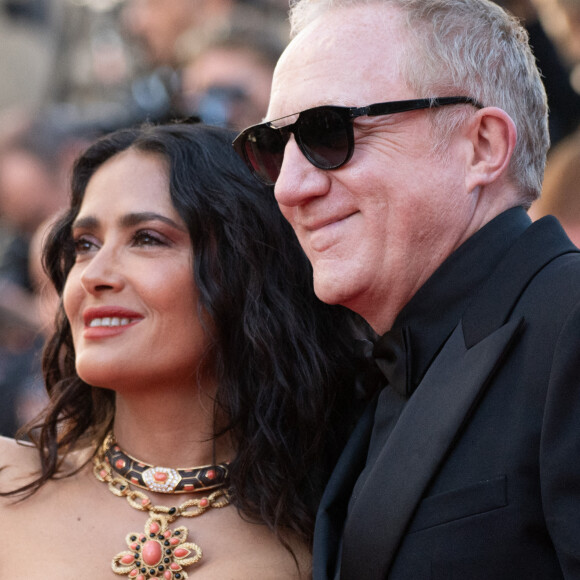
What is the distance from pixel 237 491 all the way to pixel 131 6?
15.4 feet

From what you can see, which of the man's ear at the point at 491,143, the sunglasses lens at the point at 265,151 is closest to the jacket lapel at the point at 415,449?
the man's ear at the point at 491,143

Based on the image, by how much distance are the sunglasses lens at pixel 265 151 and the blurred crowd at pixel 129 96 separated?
3.72 feet

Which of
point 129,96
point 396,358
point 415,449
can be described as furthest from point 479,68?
point 129,96

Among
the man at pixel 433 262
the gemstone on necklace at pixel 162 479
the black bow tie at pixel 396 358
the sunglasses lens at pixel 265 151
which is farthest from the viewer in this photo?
the gemstone on necklace at pixel 162 479

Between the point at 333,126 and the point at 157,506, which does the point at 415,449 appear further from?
the point at 157,506

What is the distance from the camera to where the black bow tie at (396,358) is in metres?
2.22

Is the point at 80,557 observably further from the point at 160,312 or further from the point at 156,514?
the point at 160,312

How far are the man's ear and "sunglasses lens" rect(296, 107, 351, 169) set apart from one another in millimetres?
317

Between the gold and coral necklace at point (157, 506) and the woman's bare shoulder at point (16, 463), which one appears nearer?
the gold and coral necklace at point (157, 506)

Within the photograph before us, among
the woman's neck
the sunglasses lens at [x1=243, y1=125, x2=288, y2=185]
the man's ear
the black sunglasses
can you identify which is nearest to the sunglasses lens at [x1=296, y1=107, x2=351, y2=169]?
the black sunglasses

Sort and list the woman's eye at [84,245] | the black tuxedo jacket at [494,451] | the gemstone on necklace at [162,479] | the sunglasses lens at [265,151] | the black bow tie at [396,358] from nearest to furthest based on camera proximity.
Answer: the black tuxedo jacket at [494,451] < the black bow tie at [396,358] < the sunglasses lens at [265,151] < the gemstone on necklace at [162,479] < the woman's eye at [84,245]

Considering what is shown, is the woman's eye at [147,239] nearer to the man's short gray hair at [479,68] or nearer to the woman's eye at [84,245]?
the woman's eye at [84,245]

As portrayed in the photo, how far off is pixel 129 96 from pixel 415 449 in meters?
4.27

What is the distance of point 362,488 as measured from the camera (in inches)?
83.7
